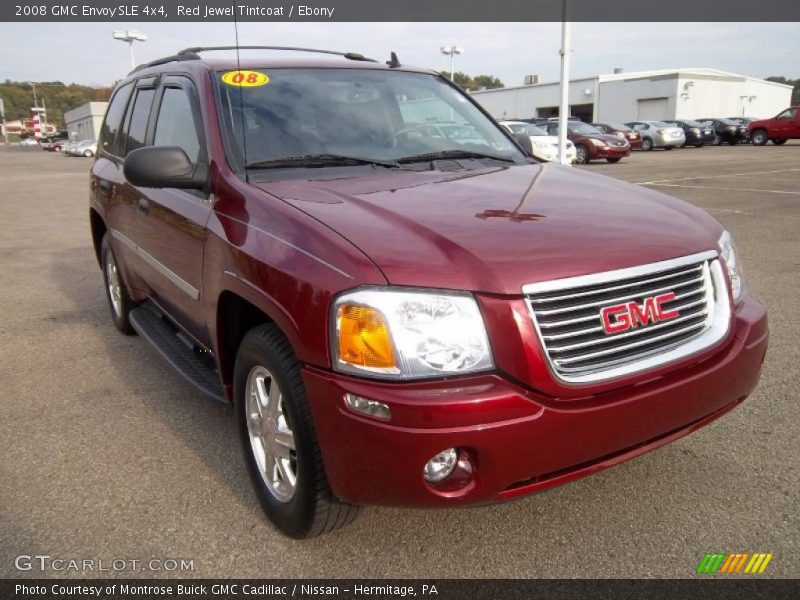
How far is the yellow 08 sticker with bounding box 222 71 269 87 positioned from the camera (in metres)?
3.22

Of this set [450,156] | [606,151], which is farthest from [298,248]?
[606,151]

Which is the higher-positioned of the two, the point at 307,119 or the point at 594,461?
the point at 307,119

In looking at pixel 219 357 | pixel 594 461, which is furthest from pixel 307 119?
pixel 594 461

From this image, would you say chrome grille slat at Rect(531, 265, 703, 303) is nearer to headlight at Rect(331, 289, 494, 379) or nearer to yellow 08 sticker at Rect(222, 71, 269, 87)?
headlight at Rect(331, 289, 494, 379)

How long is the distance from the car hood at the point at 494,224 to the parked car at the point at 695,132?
32.9 meters

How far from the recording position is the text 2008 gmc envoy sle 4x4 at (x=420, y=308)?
77.9 inches

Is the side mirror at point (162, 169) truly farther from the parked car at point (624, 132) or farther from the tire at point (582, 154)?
the parked car at point (624, 132)

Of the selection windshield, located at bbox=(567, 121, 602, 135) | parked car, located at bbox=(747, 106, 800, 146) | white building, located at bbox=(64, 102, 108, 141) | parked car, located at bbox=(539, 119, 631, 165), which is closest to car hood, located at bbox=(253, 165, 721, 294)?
parked car, located at bbox=(539, 119, 631, 165)

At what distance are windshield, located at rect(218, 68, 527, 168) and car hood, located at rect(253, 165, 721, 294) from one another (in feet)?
1.04

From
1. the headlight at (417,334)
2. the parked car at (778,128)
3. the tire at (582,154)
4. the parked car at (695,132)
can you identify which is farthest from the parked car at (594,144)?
the headlight at (417,334)

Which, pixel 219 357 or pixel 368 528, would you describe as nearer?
pixel 368 528

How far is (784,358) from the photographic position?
4043 millimetres

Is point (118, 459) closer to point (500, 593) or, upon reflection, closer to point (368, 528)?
point (368, 528)

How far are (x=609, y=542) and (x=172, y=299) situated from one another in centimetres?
242
